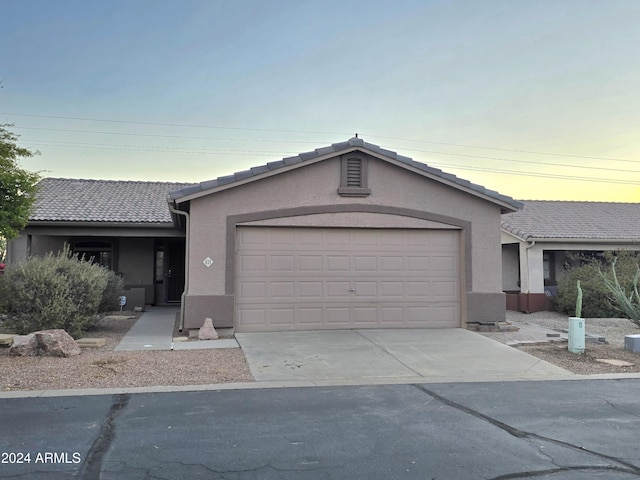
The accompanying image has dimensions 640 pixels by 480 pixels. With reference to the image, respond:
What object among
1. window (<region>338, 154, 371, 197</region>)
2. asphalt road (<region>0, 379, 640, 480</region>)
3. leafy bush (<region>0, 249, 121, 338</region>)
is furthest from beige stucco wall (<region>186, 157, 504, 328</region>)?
asphalt road (<region>0, 379, 640, 480</region>)

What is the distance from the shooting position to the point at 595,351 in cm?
1074

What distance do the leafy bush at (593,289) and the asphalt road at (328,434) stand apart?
10624 millimetres

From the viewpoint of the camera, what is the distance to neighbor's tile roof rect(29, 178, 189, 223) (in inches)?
674

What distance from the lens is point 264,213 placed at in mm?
12125

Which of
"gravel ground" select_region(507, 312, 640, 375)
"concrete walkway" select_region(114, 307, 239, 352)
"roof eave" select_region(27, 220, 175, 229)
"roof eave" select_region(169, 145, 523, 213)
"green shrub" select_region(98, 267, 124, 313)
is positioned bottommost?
"gravel ground" select_region(507, 312, 640, 375)

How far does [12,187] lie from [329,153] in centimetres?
668

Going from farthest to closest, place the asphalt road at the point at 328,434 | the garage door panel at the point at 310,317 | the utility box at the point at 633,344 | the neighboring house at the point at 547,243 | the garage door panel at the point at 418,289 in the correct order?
the neighboring house at the point at 547,243, the garage door panel at the point at 418,289, the garage door panel at the point at 310,317, the utility box at the point at 633,344, the asphalt road at the point at 328,434

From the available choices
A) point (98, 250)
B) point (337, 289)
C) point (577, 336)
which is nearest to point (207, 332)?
point (337, 289)

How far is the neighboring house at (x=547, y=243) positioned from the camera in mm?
18609

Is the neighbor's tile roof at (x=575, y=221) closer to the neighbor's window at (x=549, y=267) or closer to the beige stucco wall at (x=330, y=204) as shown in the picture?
the neighbor's window at (x=549, y=267)

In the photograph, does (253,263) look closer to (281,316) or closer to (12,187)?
(281,316)

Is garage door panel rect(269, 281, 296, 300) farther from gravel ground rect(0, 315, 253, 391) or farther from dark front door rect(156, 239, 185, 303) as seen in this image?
dark front door rect(156, 239, 185, 303)

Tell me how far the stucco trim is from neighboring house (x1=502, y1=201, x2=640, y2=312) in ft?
21.2

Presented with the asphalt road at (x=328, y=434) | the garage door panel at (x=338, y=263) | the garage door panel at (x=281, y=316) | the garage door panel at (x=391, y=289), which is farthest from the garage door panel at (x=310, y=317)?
the asphalt road at (x=328, y=434)
